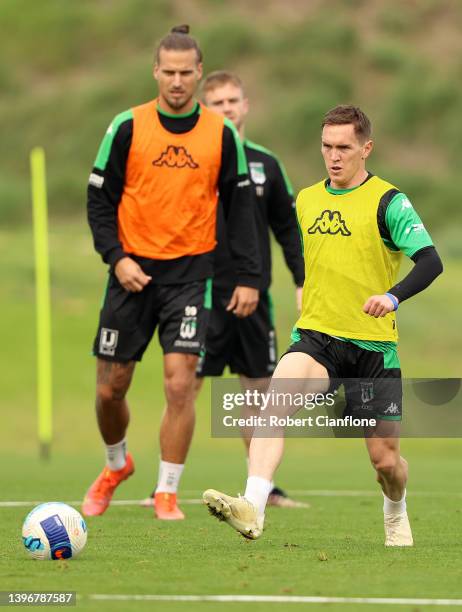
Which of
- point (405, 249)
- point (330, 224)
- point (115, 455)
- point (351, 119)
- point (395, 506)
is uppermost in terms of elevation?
point (351, 119)

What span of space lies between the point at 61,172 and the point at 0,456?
30070 mm

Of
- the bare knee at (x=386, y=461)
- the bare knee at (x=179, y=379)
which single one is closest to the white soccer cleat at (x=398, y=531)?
the bare knee at (x=386, y=461)

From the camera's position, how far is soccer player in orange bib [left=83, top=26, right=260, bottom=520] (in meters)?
8.95

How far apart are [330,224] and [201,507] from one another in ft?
10.1

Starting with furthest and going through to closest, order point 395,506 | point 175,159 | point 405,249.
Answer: point 175,159
point 395,506
point 405,249

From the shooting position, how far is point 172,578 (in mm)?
6016

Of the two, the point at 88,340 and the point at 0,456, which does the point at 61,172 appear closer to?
the point at 88,340

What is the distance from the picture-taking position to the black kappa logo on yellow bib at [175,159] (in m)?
8.99

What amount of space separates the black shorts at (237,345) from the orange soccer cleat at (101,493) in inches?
60.1

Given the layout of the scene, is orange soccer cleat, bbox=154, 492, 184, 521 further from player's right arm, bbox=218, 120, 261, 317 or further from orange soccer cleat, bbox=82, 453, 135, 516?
player's right arm, bbox=218, 120, 261, 317

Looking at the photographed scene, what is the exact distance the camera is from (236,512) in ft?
21.8

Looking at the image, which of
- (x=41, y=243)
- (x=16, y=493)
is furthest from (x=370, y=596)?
(x=41, y=243)

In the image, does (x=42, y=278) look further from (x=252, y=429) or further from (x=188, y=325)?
(x=188, y=325)

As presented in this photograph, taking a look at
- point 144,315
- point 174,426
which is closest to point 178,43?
point 144,315
